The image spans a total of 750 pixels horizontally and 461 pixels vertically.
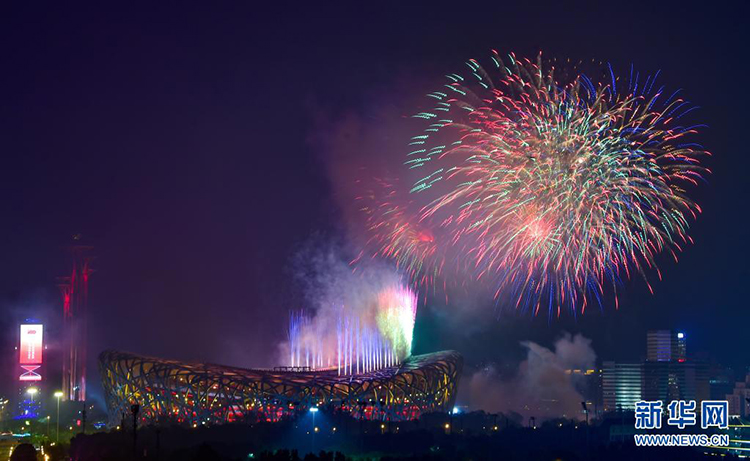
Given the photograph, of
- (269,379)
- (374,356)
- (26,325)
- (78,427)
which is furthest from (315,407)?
(26,325)

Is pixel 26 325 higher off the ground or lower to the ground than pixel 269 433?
higher

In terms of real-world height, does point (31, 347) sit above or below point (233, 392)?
above

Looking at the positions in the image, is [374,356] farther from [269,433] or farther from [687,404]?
[687,404]

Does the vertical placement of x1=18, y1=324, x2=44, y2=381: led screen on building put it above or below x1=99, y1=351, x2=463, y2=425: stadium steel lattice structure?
above

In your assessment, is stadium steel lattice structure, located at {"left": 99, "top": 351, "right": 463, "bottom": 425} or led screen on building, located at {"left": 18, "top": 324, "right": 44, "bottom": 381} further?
led screen on building, located at {"left": 18, "top": 324, "right": 44, "bottom": 381}

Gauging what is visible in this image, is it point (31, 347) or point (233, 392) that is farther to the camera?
point (31, 347)
